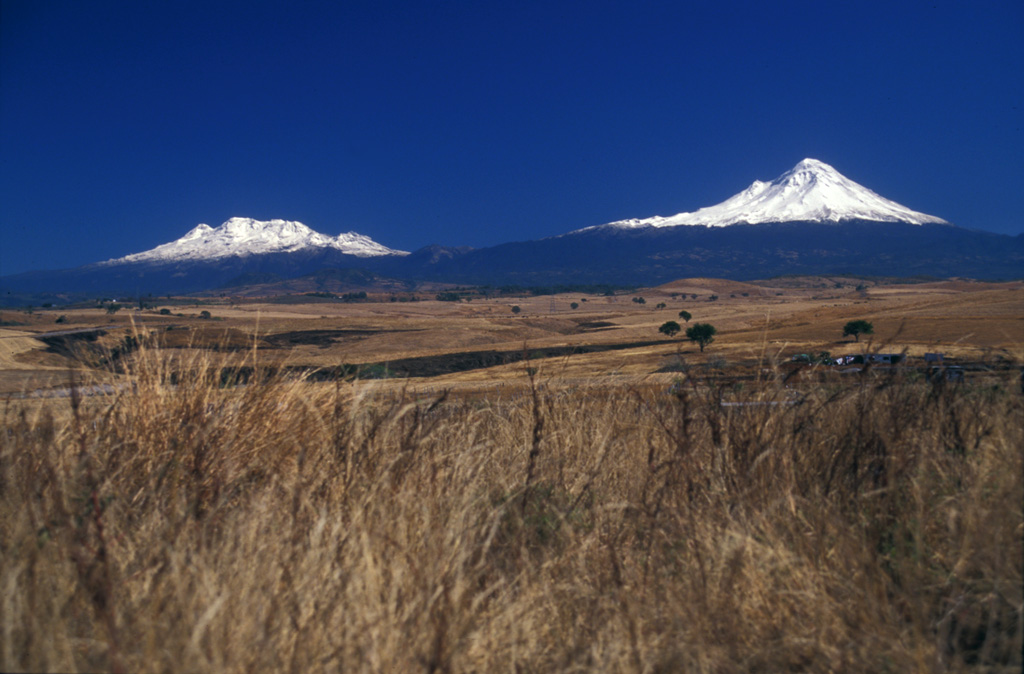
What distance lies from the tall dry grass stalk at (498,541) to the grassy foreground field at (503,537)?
2 centimetres

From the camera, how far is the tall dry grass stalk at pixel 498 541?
2166mm

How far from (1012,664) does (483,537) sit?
1965mm

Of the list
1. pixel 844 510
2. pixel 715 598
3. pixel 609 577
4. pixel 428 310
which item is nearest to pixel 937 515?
pixel 844 510

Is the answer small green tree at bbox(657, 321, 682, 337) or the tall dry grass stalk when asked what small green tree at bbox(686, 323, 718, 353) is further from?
the tall dry grass stalk

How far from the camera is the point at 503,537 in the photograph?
321cm

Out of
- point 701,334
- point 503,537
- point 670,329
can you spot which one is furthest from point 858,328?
point 503,537

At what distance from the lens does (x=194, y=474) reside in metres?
3.53

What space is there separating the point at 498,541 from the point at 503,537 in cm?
7

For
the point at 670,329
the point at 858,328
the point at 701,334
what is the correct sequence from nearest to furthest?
the point at 858,328, the point at 701,334, the point at 670,329

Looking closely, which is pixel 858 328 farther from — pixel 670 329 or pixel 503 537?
pixel 503 537

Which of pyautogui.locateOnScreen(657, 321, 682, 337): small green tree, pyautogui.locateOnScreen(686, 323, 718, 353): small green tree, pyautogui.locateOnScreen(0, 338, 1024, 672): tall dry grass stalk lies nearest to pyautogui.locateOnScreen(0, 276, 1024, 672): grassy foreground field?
pyautogui.locateOnScreen(0, 338, 1024, 672): tall dry grass stalk

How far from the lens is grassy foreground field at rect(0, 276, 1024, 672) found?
217cm

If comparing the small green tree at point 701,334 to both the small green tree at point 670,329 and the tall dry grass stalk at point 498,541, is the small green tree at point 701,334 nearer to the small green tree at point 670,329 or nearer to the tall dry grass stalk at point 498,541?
the small green tree at point 670,329

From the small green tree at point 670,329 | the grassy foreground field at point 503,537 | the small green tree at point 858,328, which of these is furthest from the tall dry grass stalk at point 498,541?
the small green tree at point 670,329
